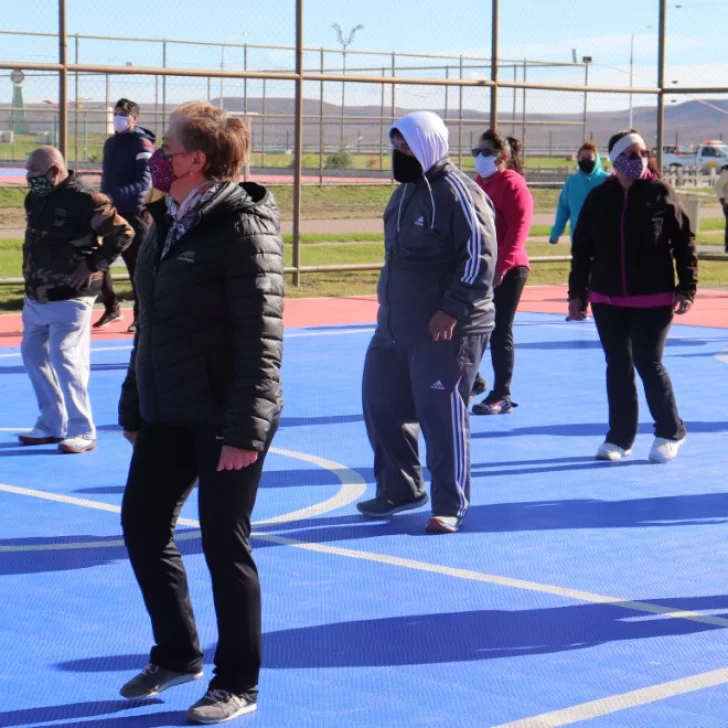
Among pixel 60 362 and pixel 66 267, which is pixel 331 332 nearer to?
A: pixel 60 362

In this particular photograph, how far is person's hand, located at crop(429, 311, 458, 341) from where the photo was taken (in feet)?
24.0

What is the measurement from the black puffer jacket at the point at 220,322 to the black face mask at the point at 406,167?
2680mm

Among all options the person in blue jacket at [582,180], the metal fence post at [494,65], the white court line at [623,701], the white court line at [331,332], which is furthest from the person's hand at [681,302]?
the metal fence post at [494,65]

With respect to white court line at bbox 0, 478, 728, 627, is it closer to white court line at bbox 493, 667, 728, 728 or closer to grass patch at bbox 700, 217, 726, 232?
white court line at bbox 493, 667, 728, 728

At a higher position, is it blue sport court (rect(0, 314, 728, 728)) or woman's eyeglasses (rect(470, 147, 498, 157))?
woman's eyeglasses (rect(470, 147, 498, 157))

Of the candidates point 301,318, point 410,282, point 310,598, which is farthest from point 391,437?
point 301,318

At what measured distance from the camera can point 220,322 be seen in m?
4.75

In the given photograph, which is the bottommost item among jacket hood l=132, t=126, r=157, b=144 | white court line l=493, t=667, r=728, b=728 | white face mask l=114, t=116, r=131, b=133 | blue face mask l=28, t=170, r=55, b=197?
white court line l=493, t=667, r=728, b=728

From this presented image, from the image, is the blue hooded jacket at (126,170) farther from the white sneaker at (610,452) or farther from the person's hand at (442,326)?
the person's hand at (442,326)

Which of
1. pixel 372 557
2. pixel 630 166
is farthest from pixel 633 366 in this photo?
pixel 372 557

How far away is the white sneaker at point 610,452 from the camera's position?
9219 mm

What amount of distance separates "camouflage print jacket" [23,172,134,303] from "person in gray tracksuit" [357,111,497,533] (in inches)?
82.5

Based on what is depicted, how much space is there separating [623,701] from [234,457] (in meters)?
1.52

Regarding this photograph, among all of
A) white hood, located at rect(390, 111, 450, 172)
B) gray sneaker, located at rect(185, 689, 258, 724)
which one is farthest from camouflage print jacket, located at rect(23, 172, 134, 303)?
gray sneaker, located at rect(185, 689, 258, 724)
